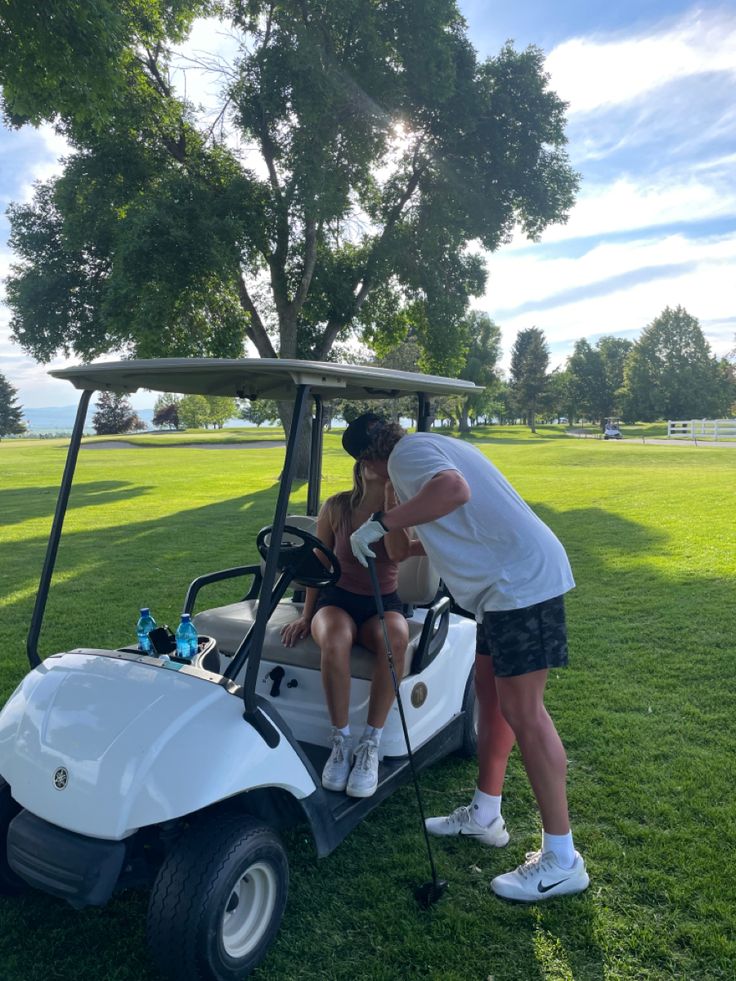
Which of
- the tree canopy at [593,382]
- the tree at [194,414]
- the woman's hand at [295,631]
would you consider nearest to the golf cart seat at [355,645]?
the woman's hand at [295,631]

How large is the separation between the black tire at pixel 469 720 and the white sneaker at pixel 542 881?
3.04 ft

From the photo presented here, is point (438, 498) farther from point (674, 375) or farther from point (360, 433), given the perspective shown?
point (674, 375)

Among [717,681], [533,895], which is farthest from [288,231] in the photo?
[533,895]

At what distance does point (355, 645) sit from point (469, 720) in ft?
2.78

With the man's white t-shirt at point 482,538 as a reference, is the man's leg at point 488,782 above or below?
below

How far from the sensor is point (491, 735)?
281 centimetres

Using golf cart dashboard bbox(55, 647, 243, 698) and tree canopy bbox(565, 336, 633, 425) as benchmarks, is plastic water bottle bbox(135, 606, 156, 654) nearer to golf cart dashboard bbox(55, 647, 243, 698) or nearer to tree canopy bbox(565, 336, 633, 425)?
golf cart dashboard bbox(55, 647, 243, 698)

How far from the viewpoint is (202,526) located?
10.9 meters

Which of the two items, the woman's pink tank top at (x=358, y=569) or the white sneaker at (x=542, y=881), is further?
the woman's pink tank top at (x=358, y=569)

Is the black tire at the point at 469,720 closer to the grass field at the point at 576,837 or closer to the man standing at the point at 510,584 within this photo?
the grass field at the point at 576,837

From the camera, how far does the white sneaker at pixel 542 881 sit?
2447 millimetres

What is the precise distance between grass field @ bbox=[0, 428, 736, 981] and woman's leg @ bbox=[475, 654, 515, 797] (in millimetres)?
257

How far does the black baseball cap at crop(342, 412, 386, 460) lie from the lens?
277 cm

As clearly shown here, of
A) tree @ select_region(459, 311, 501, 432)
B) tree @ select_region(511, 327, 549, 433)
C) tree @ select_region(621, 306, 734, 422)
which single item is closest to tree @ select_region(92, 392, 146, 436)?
tree @ select_region(459, 311, 501, 432)
